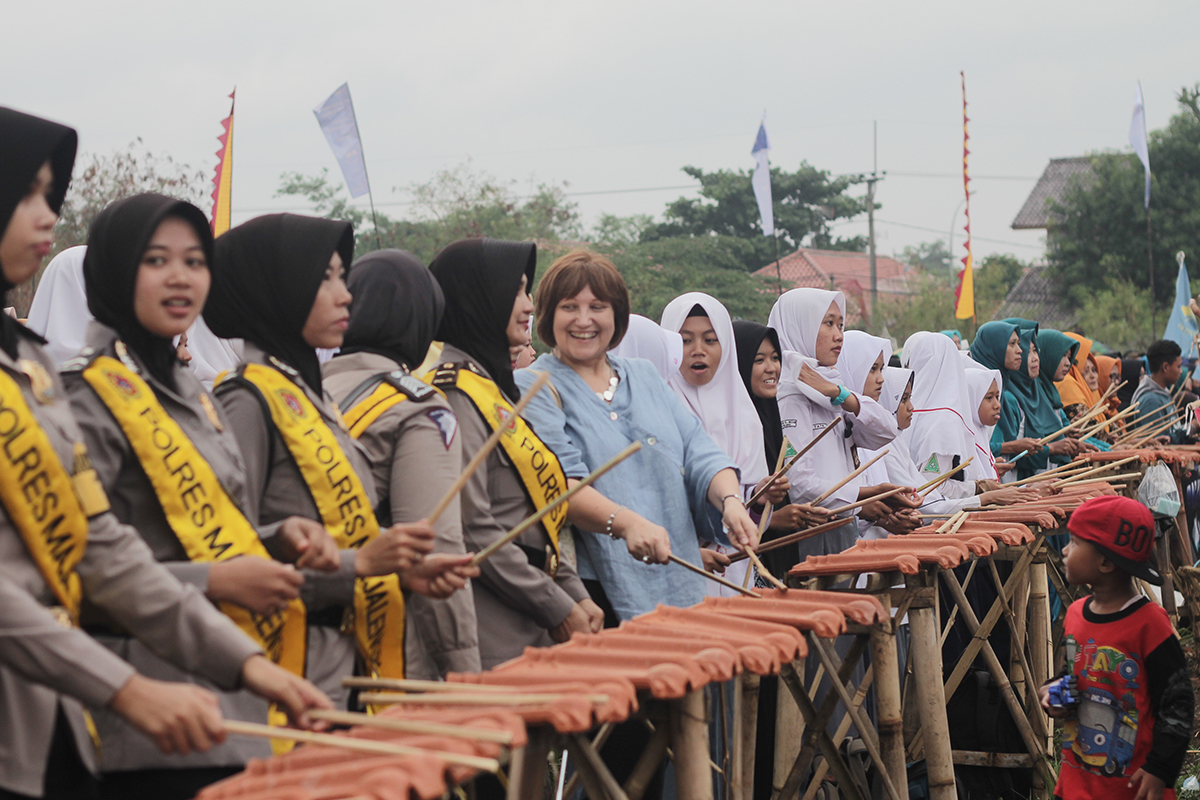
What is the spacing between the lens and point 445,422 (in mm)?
2625

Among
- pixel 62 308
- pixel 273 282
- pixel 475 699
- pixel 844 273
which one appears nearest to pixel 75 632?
pixel 475 699

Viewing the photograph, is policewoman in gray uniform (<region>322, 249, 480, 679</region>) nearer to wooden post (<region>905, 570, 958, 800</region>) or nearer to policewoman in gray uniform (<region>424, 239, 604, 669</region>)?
policewoman in gray uniform (<region>424, 239, 604, 669</region>)

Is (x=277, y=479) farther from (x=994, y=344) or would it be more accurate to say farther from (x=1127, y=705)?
(x=994, y=344)

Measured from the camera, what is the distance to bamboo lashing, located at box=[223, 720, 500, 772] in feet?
5.37

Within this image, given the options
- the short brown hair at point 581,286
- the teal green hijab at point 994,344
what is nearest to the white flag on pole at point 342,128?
the teal green hijab at point 994,344

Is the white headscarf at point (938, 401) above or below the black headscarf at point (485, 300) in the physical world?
below

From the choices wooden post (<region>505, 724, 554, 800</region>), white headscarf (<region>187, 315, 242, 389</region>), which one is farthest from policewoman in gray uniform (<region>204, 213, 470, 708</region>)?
white headscarf (<region>187, 315, 242, 389</region>)

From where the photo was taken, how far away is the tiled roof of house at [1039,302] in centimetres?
2908

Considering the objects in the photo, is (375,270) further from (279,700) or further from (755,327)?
(755,327)

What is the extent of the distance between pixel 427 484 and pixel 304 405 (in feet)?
1.14

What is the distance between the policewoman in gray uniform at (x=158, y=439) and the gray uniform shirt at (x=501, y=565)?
2.43ft

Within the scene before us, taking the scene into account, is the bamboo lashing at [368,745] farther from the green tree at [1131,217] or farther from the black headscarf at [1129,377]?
the green tree at [1131,217]

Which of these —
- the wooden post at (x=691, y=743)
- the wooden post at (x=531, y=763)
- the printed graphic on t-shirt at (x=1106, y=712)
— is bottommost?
the printed graphic on t-shirt at (x=1106, y=712)

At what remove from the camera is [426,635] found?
2.62 meters
